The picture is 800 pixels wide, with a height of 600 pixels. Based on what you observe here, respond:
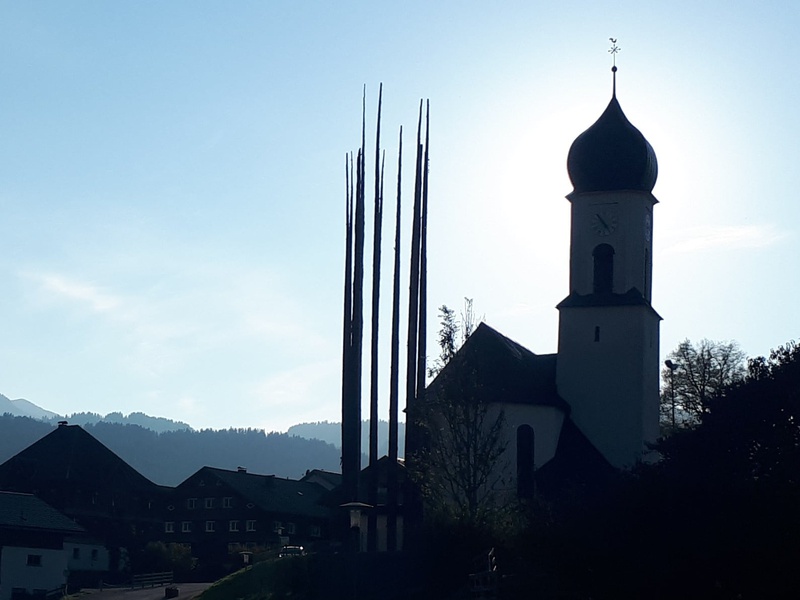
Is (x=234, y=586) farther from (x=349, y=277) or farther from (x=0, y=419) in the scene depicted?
(x=0, y=419)

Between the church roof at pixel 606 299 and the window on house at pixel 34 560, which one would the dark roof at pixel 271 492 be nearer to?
the window on house at pixel 34 560

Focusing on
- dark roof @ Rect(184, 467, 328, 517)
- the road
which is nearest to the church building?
the road

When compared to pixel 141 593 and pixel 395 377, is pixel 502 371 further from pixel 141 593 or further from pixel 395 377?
pixel 141 593

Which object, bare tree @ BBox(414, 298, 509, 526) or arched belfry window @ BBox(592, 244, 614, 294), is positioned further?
arched belfry window @ BBox(592, 244, 614, 294)

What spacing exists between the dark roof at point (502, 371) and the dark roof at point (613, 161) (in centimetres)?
600

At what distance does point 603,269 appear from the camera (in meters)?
46.5

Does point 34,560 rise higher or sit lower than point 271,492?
lower

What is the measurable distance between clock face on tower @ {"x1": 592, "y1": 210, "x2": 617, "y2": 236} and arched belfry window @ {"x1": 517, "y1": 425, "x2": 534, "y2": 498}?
7162 millimetres

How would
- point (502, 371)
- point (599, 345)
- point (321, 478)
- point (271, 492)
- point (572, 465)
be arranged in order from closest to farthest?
point (572, 465)
point (599, 345)
point (502, 371)
point (271, 492)
point (321, 478)

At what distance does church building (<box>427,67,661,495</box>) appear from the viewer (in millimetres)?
45125

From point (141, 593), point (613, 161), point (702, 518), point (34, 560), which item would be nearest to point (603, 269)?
point (613, 161)

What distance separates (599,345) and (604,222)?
4.18m

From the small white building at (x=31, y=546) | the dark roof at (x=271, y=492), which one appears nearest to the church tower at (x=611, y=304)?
the small white building at (x=31, y=546)

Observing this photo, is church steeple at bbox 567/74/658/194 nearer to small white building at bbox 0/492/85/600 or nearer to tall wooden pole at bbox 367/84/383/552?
tall wooden pole at bbox 367/84/383/552
